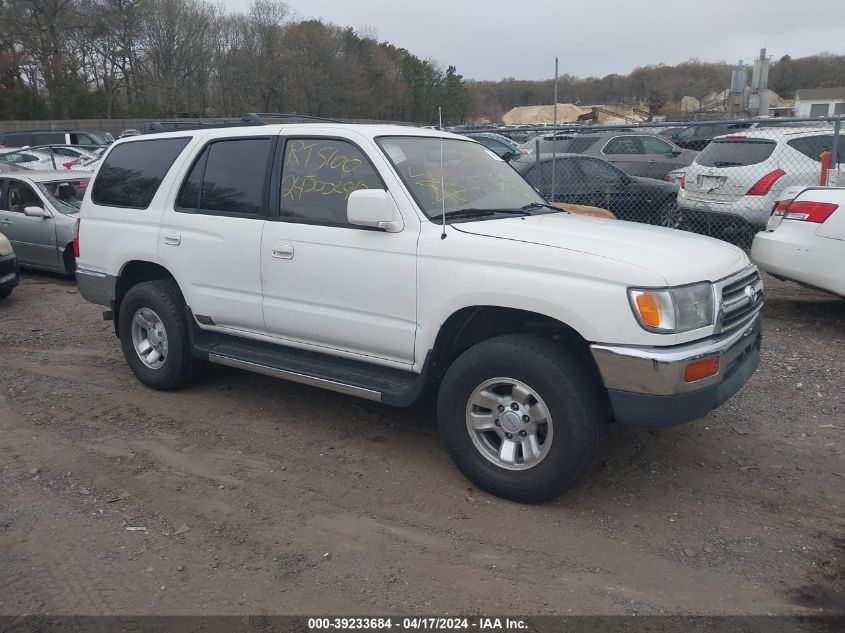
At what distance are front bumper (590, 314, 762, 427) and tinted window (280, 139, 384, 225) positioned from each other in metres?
1.77

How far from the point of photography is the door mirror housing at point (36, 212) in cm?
962

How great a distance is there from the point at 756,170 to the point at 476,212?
6779 mm

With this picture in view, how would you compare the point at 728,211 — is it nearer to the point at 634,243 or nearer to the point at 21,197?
the point at 634,243

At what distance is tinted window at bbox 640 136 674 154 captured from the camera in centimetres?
1560

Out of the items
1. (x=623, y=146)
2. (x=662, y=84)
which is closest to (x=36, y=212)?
(x=623, y=146)

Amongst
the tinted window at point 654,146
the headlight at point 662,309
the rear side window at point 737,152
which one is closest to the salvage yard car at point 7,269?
the headlight at point 662,309

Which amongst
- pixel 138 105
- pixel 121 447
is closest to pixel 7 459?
pixel 121 447

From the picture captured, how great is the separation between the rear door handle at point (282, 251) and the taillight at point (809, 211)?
4766 millimetres

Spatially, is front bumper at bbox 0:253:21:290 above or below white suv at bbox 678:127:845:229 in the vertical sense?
below

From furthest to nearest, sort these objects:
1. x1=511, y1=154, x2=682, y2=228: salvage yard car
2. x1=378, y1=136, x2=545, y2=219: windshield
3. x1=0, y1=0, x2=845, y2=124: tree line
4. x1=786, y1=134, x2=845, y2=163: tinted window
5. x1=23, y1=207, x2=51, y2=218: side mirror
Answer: x1=0, y1=0, x2=845, y2=124: tree line
x1=511, y1=154, x2=682, y2=228: salvage yard car
x1=786, y1=134, x2=845, y2=163: tinted window
x1=23, y1=207, x2=51, y2=218: side mirror
x1=378, y1=136, x2=545, y2=219: windshield

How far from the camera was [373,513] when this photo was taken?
3924 millimetres

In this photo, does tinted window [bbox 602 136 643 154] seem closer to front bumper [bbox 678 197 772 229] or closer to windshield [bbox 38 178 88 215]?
front bumper [bbox 678 197 772 229]

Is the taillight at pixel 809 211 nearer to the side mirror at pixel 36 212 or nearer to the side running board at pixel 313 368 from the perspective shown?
the side running board at pixel 313 368

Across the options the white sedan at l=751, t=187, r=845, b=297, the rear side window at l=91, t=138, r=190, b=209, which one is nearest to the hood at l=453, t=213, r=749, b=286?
the rear side window at l=91, t=138, r=190, b=209
